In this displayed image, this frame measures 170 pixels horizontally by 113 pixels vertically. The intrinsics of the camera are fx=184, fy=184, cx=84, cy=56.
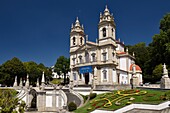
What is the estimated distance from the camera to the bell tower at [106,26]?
44225 mm

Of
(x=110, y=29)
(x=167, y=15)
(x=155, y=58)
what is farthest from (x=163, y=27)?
(x=110, y=29)

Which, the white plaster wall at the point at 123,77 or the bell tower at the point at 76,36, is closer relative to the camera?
the white plaster wall at the point at 123,77

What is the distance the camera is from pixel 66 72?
81.0 m

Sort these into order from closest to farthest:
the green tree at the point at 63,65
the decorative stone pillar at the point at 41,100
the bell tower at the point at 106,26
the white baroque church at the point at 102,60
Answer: the decorative stone pillar at the point at 41,100 → the white baroque church at the point at 102,60 → the bell tower at the point at 106,26 → the green tree at the point at 63,65

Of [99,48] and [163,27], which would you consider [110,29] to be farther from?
[163,27]

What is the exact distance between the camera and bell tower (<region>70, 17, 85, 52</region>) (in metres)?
50.9

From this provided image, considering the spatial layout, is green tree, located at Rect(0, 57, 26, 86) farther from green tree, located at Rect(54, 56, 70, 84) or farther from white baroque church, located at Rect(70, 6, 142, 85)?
green tree, located at Rect(54, 56, 70, 84)

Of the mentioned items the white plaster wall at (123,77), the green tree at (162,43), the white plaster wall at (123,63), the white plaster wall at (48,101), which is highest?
the green tree at (162,43)

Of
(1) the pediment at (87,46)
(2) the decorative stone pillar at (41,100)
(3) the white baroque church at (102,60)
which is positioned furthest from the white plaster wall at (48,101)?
(1) the pediment at (87,46)

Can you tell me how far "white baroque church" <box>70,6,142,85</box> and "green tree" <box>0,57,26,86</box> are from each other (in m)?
19.4

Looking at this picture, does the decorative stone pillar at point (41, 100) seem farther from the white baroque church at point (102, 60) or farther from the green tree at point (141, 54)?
the green tree at point (141, 54)

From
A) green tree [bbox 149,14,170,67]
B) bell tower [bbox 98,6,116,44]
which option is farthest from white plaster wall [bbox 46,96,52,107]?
green tree [bbox 149,14,170,67]

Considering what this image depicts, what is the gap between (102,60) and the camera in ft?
146

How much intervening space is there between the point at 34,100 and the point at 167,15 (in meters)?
34.3
